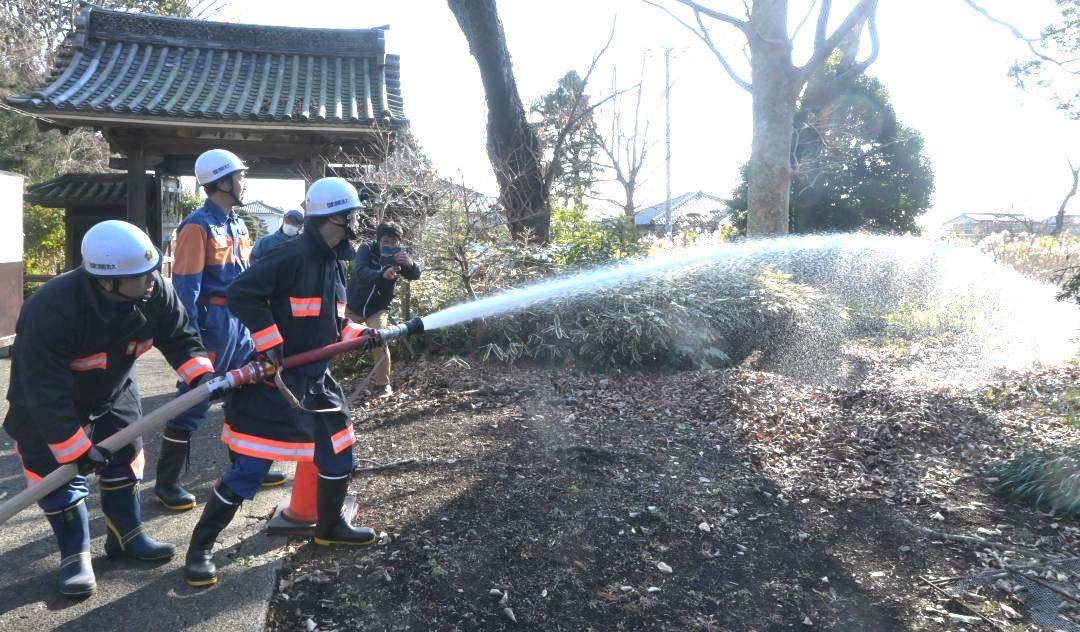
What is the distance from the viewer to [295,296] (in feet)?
10.8

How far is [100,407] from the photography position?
10.5 ft

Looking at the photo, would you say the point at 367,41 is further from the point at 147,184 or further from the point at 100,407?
the point at 100,407

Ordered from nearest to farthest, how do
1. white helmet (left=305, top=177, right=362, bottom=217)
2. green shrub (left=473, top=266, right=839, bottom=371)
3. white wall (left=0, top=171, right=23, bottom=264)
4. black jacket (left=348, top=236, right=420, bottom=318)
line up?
white helmet (left=305, top=177, right=362, bottom=217) → black jacket (left=348, top=236, right=420, bottom=318) → green shrub (left=473, top=266, right=839, bottom=371) → white wall (left=0, top=171, right=23, bottom=264)

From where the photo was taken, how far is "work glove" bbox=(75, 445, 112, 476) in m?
2.82

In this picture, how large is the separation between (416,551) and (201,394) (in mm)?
1203

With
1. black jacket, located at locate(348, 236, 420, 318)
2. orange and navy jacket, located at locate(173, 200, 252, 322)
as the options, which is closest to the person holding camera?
black jacket, located at locate(348, 236, 420, 318)

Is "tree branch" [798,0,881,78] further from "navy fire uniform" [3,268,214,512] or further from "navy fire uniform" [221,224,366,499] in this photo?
"navy fire uniform" [3,268,214,512]

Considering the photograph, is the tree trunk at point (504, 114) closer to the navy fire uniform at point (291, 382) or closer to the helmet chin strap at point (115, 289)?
the navy fire uniform at point (291, 382)

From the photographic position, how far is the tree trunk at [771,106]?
33.3 feet

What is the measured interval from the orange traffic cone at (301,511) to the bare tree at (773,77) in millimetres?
8359

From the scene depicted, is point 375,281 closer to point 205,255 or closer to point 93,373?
point 205,255

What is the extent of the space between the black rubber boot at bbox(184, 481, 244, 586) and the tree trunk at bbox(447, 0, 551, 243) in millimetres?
6816

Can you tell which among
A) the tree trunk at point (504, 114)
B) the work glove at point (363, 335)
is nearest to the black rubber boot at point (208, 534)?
the work glove at point (363, 335)

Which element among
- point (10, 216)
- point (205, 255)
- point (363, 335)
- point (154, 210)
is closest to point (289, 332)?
point (363, 335)
